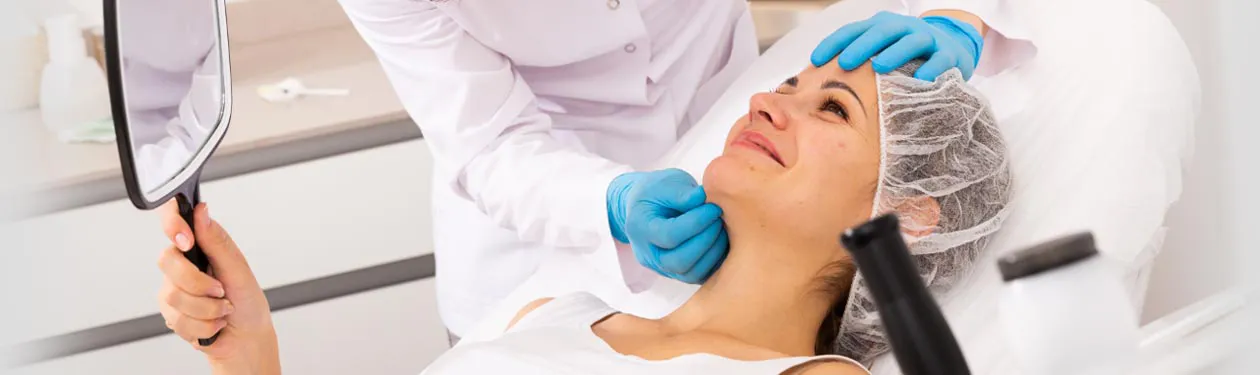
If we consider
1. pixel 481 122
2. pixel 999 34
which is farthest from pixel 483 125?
pixel 999 34

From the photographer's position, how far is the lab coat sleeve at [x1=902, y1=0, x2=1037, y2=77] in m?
1.50

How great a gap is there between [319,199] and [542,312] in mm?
938

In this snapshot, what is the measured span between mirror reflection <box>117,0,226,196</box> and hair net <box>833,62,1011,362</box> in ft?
2.43

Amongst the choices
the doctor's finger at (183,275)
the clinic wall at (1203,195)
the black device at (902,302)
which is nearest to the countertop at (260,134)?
the doctor's finger at (183,275)

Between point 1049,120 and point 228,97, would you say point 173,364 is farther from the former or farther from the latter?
point 1049,120

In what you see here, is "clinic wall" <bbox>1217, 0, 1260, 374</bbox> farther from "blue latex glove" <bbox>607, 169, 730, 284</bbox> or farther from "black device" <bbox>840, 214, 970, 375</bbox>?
"black device" <bbox>840, 214, 970, 375</bbox>

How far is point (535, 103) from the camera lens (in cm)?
166

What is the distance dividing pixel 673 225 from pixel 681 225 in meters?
0.01

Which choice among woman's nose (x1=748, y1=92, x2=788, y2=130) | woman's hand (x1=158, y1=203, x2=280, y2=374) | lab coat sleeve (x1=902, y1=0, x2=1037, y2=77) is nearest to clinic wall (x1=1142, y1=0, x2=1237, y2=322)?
lab coat sleeve (x1=902, y1=0, x2=1037, y2=77)

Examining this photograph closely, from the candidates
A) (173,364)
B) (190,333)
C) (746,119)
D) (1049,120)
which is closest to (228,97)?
(190,333)

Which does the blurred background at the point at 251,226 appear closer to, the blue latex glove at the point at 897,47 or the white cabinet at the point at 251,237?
the white cabinet at the point at 251,237

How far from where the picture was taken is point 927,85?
51.2 inches

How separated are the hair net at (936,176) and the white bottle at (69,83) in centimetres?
151

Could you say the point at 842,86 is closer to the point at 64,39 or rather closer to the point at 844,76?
the point at 844,76
